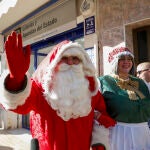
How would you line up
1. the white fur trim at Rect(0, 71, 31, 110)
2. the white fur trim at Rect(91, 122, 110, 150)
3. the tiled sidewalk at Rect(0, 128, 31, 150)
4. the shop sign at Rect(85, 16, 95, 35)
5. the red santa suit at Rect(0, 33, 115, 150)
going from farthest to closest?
the tiled sidewalk at Rect(0, 128, 31, 150) < the shop sign at Rect(85, 16, 95, 35) < the white fur trim at Rect(91, 122, 110, 150) < the red santa suit at Rect(0, 33, 115, 150) < the white fur trim at Rect(0, 71, 31, 110)

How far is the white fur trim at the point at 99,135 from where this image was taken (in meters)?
1.97

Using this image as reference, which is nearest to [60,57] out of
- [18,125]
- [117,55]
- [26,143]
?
[117,55]

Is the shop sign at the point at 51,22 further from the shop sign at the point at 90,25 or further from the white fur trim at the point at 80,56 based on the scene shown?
the white fur trim at the point at 80,56

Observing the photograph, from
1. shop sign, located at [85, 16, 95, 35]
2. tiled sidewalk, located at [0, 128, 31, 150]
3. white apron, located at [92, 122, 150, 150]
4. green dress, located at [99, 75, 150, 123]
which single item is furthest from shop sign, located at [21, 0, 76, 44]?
white apron, located at [92, 122, 150, 150]

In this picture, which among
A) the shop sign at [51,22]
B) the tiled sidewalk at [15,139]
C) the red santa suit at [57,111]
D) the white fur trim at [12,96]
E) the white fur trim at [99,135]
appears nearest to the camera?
the white fur trim at [12,96]

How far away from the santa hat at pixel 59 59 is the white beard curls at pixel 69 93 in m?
0.06

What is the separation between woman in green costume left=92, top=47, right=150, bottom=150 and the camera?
89.0 inches

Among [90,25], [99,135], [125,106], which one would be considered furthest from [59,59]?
[90,25]

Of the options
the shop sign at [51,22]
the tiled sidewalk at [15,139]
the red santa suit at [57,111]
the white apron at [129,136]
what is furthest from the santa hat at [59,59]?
the tiled sidewalk at [15,139]

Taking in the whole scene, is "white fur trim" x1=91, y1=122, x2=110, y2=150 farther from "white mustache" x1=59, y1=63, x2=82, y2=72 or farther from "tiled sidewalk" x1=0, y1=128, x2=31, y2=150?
"tiled sidewalk" x1=0, y1=128, x2=31, y2=150

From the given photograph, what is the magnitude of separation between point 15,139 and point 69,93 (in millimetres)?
4622

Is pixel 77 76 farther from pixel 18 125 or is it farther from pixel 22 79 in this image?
pixel 18 125

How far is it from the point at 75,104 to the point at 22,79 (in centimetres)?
44

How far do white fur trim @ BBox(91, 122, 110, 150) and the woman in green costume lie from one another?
22cm
